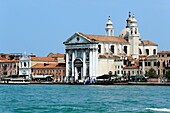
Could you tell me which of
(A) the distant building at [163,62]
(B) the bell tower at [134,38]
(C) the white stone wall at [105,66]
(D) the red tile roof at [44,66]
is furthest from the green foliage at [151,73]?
(D) the red tile roof at [44,66]

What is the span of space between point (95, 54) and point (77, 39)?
400 centimetres

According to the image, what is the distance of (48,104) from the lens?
152 feet

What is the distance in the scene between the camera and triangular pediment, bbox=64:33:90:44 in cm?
11031

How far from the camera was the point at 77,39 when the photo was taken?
11138 centimetres

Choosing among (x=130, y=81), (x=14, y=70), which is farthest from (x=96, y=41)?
(x=14, y=70)

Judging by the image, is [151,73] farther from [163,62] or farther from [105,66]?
[105,66]

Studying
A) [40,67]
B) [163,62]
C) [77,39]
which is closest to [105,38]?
[77,39]

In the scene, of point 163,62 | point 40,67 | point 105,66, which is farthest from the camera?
point 40,67

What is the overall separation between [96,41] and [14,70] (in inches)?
848

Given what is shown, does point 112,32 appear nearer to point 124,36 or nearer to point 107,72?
point 124,36

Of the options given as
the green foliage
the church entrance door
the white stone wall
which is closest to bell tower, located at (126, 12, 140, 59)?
the white stone wall

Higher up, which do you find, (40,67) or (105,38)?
(105,38)

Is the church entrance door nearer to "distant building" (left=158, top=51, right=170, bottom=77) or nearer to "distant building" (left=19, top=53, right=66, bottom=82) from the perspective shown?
"distant building" (left=19, top=53, right=66, bottom=82)

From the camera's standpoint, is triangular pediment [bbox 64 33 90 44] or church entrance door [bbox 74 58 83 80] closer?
triangular pediment [bbox 64 33 90 44]
